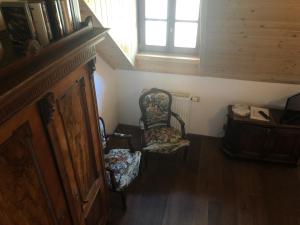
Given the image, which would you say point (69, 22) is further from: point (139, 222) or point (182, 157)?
point (182, 157)

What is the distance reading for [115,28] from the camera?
261cm

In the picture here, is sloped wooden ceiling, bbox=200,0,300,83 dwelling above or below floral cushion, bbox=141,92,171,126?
above

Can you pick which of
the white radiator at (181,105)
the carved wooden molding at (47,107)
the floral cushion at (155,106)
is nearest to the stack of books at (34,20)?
the carved wooden molding at (47,107)

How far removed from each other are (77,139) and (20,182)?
576 millimetres

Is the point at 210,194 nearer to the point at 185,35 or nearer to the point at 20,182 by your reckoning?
the point at 185,35

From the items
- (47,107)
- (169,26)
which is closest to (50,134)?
(47,107)

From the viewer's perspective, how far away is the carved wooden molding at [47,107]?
A: 132cm

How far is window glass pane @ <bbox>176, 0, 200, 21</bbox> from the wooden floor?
1.83 metres

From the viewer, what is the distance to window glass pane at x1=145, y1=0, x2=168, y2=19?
10.5 feet

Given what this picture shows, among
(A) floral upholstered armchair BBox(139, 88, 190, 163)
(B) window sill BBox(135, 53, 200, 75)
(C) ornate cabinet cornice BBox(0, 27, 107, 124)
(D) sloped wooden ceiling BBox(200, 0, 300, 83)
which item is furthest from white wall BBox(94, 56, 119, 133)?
(C) ornate cabinet cornice BBox(0, 27, 107, 124)

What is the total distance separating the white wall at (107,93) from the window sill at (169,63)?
0.43 meters

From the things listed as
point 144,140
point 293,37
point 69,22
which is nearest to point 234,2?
point 293,37

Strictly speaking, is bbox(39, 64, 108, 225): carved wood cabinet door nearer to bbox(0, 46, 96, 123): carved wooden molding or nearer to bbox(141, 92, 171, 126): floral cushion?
bbox(0, 46, 96, 123): carved wooden molding

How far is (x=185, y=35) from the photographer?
3.38 metres
